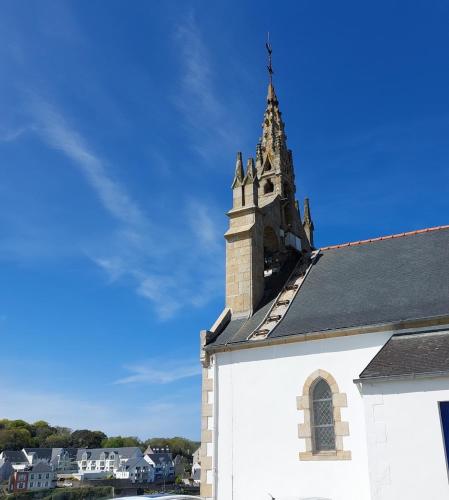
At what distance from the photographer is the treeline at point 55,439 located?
4707 inches

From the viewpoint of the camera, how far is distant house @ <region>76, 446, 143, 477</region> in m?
99.6

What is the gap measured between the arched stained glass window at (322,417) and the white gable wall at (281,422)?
0.36 meters

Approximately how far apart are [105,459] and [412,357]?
10621cm

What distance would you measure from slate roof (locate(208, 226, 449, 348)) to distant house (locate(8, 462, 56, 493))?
83460 millimetres

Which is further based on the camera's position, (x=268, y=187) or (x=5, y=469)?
(x=5, y=469)

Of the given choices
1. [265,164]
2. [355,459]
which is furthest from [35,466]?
[355,459]

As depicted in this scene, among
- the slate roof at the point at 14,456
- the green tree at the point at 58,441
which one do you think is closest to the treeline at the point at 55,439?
the green tree at the point at 58,441

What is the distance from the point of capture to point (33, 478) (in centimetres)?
8669

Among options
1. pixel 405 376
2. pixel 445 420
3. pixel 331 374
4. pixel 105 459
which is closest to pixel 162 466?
pixel 105 459

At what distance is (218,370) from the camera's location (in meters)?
13.5

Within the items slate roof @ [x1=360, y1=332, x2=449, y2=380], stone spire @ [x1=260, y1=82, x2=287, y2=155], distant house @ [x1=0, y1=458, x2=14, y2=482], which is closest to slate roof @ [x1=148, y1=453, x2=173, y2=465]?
distant house @ [x1=0, y1=458, x2=14, y2=482]

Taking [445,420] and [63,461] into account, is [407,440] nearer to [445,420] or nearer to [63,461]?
[445,420]

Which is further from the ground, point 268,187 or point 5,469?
point 268,187

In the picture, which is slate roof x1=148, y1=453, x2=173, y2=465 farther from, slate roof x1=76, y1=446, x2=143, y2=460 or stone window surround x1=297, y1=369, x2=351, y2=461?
stone window surround x1=297, y1=369, x2=351, y2=461
